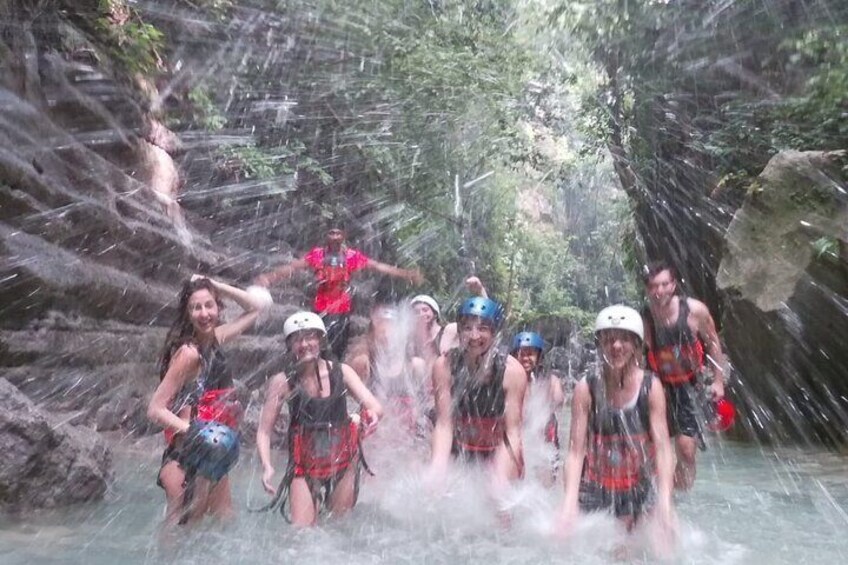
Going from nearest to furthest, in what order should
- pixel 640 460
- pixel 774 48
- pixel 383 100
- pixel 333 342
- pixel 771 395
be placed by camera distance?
pixel 640 460 → pixel 333 342 → pixel 771 395 → pixel 774 48 → pixel 383 100

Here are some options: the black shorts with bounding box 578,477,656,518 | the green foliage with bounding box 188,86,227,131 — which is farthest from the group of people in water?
the green foliage with bounding box 188,86,227,131

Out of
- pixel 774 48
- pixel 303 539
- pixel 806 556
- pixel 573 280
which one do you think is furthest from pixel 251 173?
pixel 573 280

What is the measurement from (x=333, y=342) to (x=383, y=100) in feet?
35.6

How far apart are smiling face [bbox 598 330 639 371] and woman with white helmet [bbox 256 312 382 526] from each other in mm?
1450

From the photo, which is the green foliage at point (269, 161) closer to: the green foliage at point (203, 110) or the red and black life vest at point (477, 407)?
the green foliage at point (203, 110)

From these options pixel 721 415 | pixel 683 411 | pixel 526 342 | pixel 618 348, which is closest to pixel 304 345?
pixel 618 348

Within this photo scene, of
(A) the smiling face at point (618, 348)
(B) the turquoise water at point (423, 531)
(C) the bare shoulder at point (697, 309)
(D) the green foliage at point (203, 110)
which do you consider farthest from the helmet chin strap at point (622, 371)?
(D) the green foliage at point (203, 110)

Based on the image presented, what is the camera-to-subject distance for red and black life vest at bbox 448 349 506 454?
527 cm

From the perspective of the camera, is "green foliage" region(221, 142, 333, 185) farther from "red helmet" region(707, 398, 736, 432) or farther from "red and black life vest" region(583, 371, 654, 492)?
"red and black life vest" region(583, 371, 654, 492)

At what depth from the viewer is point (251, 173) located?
15156 millimetres

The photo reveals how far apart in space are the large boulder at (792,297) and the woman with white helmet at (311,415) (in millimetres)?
5214

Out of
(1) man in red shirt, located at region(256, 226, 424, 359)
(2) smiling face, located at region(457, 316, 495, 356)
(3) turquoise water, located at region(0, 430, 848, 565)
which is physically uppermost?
(1) man in red shirt, located at region(256, 226, 424, 359)

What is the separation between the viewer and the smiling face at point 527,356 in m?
7.08

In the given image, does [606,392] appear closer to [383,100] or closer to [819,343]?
[819,343]
